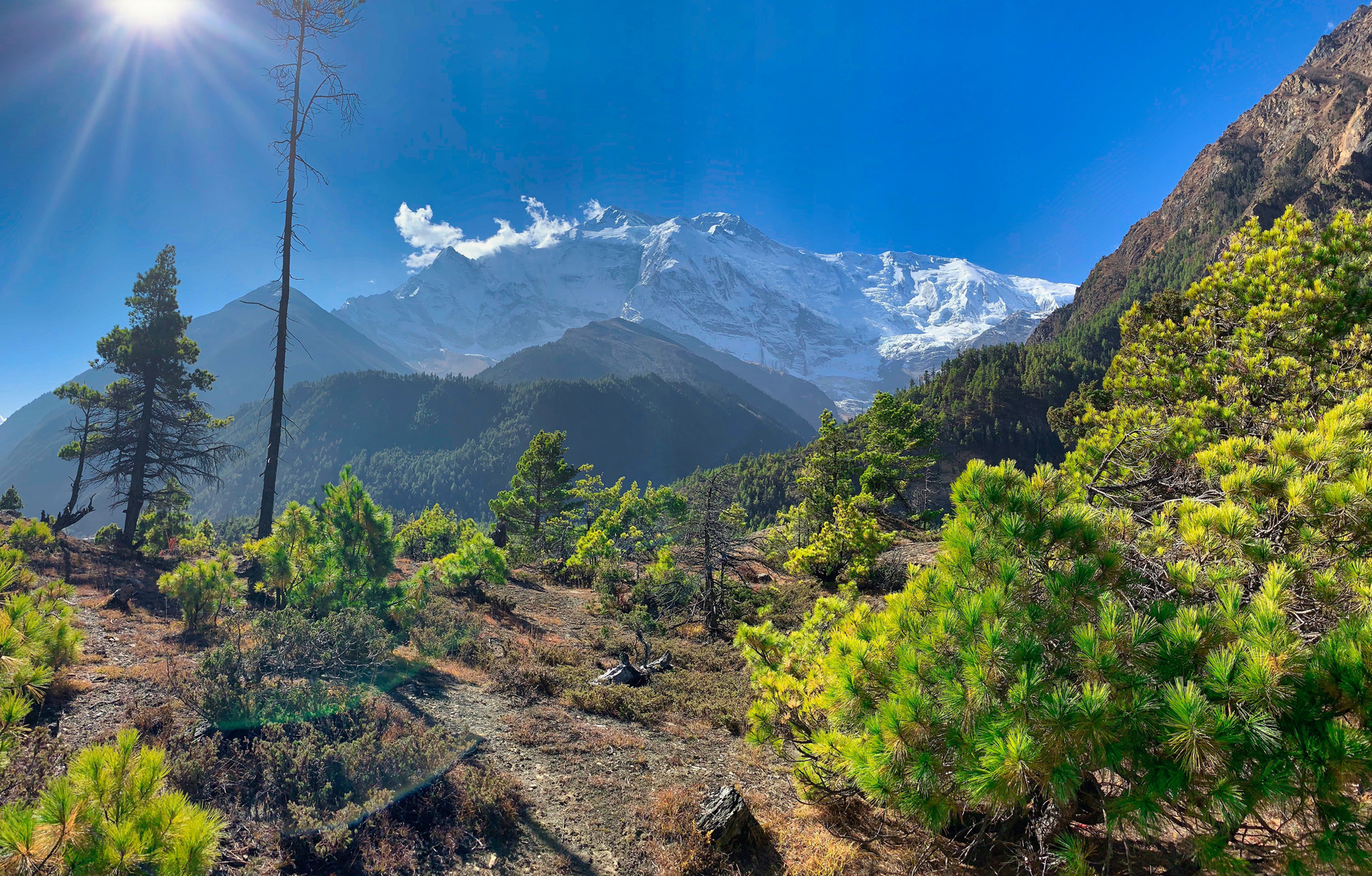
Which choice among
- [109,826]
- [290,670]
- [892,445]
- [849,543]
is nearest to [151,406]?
[290,670]

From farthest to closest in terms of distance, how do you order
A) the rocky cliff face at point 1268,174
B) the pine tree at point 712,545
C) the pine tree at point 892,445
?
the rocky cliff face at point 1268,174, the pine tree at point 892,445, the pine tree at point 712,545

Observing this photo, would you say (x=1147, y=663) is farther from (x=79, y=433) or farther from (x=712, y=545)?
(x=79, y=433)

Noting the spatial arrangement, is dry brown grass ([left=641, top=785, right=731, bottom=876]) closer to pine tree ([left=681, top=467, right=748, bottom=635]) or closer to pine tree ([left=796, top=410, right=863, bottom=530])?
pine tree ([left=681, top=467, right=748, bottom=635])

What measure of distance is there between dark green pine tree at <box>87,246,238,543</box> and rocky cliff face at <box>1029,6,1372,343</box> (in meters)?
119

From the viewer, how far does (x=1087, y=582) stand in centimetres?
297

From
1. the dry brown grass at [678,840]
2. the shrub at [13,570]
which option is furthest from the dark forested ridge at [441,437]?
the dry brown grass at [678,840]

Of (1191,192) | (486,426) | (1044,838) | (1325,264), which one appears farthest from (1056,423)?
(486,426)

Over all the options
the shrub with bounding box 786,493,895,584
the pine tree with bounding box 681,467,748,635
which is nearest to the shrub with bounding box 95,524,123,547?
the pine tree with bounding box 681,467,748,635

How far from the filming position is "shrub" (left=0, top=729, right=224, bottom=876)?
2057 millimetres

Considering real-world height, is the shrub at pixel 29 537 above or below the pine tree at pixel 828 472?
below

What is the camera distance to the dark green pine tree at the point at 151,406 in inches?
712

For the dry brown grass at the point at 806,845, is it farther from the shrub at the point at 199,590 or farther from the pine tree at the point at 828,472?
the pine tree at the point at 828,472

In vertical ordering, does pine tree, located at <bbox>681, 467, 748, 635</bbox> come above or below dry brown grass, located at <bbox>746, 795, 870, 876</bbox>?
above

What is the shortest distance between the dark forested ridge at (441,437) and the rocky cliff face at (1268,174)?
276 feet
